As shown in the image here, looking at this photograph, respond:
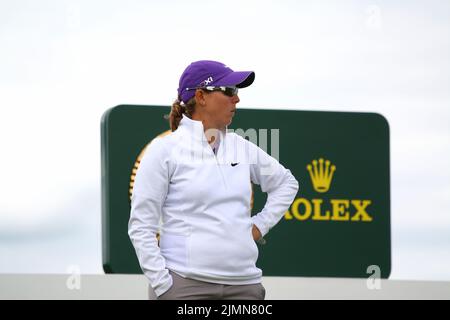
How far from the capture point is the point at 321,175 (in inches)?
352

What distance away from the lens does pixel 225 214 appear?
4141 millimetres

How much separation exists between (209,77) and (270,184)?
1.77 feet

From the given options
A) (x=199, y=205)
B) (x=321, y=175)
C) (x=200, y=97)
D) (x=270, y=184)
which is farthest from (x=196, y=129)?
(x=321, y=175)

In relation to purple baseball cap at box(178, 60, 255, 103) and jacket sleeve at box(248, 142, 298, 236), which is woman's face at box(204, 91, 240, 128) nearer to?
purple baseball cap at box(178, 60, 255, 103)

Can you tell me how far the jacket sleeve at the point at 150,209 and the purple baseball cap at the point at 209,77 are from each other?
0.88 ft

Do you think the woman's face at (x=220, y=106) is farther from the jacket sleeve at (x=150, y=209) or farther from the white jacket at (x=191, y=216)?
the jacket sleeve at (x=150, y=209)

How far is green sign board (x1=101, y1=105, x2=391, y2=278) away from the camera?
8.57 meters

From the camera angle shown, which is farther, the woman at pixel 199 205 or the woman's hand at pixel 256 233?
the woman's hand at pixel 256 233

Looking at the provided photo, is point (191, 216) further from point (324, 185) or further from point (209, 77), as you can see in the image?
point (324, 185)

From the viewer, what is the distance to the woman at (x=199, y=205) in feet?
13.5

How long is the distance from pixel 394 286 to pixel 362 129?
4.20 feet

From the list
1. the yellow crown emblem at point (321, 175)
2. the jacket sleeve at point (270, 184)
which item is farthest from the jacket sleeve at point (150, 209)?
the yellow crown emblem at point (321, 175)
